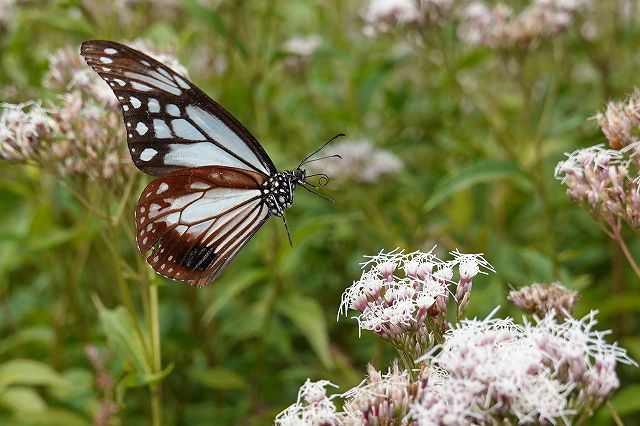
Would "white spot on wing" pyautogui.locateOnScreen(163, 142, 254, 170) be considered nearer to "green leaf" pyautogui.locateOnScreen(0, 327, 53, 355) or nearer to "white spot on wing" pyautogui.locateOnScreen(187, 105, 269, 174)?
"white spot on wing" pyautogui.locateOnScreen(187, 105, 269, 174)

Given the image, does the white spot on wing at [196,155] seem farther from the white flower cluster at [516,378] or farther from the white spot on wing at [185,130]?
the white flower cluster at [516,378]

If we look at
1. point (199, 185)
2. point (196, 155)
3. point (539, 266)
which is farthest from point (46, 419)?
point (539, 266)

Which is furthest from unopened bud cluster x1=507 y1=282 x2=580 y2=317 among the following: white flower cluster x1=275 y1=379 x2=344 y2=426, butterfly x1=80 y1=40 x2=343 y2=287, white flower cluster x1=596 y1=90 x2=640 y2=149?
butterfly x1=80 y1=40 x2=343 y2=287

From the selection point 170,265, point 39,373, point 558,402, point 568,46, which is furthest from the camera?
point 568,46

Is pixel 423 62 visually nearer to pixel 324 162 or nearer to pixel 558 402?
pixel 324 162

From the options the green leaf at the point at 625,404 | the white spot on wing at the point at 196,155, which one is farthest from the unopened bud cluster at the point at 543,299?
the white spot on wing at the point at 196,155

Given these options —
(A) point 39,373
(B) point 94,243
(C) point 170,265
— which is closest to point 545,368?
(C) point 170,265
